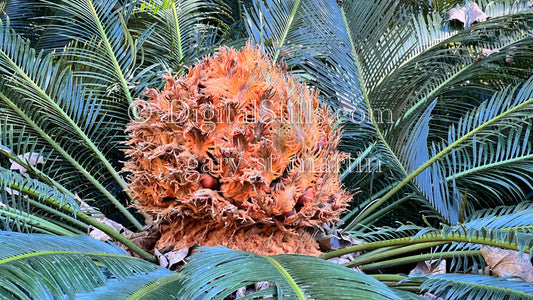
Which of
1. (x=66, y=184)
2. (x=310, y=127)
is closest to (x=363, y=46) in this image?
(x=310, y=127)

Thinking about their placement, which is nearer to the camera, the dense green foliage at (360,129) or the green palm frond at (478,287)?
the green palm frond at (478,287)

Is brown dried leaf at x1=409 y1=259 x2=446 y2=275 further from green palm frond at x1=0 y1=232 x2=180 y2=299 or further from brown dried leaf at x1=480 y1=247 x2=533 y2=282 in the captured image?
green palm frond at x1=0 y1=232 x2=180 y2=299

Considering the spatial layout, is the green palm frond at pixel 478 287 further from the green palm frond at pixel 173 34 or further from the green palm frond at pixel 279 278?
the green palm frond at pixel 173 34

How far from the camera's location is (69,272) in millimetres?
1207

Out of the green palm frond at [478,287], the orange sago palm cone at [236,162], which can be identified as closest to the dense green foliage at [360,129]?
the green palm frond at [478,287]

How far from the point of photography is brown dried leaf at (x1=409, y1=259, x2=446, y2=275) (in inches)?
68.0

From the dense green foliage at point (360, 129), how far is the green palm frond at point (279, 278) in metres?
0.01

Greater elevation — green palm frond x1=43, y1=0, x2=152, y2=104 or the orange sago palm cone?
green palm frond x1=43, y1=0, x2=152, y2=104

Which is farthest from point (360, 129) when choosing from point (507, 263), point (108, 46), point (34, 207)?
point (34, 207)

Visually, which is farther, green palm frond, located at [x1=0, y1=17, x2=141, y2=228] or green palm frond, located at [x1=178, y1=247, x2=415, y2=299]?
green palm frond, located at [x1=0, y1=17, x2=141, y2=228]

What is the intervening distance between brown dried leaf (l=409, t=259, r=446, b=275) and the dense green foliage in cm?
6

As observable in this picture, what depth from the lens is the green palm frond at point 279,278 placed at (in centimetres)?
110

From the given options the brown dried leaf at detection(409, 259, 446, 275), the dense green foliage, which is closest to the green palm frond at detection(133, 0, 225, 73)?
the dense green foliage

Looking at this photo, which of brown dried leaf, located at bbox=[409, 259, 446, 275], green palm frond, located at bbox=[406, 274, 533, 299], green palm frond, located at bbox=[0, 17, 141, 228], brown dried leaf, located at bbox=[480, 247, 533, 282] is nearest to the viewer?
green palm frond, located at bbox=[406, 274, 533, 299]
